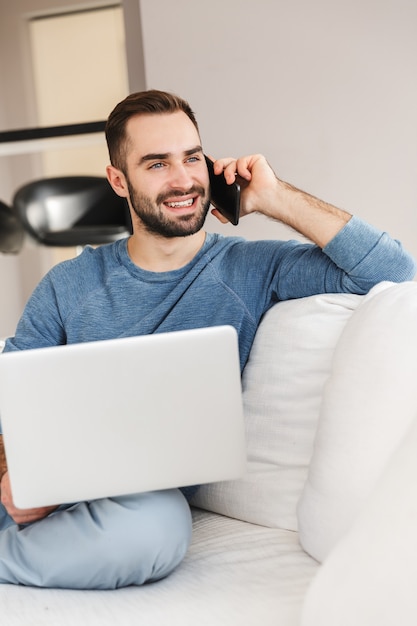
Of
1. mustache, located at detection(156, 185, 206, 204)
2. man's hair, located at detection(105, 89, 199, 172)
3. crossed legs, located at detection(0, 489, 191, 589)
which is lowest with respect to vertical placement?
crossed legs, located at detection(0, 489, 191, 589)

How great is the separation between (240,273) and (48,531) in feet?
2.23

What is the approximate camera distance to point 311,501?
143cm

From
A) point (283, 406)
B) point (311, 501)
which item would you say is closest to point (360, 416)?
point (311, 501)

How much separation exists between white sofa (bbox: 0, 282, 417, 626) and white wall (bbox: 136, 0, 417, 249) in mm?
1151

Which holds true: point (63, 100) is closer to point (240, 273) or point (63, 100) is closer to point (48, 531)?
point (240, 273)

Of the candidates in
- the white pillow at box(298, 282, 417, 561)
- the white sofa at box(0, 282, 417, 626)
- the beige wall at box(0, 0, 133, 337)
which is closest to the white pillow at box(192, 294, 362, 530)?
the white sofa at box(0, 282, 417, 626)

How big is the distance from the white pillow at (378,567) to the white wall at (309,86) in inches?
68.7

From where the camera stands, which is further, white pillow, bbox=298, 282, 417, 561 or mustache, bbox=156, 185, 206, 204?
mustache, bbox=156, 185, 206, 204

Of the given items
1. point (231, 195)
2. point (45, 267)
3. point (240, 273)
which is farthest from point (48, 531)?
point (45, 267)

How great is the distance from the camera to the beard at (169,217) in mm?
1885

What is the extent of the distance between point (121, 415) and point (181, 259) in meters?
0.66

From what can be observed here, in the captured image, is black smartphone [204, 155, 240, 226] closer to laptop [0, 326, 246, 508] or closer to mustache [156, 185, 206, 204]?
mustache [156, 185, 206, 204]

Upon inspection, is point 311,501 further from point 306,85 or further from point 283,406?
point 306,85

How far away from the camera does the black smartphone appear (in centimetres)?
186
